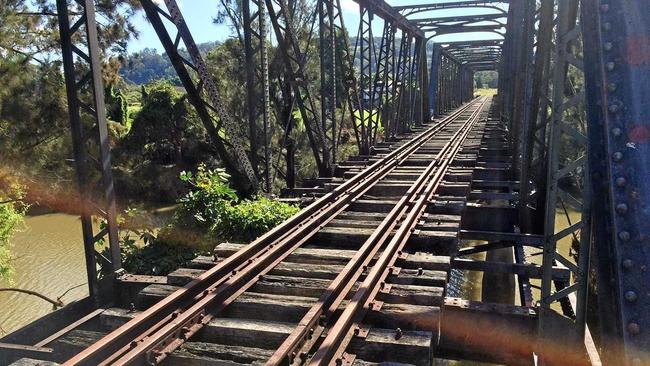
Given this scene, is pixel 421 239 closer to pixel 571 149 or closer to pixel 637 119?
pixel 637 119

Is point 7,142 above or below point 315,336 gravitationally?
above

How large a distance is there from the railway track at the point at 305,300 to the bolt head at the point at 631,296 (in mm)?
1512

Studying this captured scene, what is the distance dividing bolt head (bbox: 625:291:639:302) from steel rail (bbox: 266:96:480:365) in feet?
6.02

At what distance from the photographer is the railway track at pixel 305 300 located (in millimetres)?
3248

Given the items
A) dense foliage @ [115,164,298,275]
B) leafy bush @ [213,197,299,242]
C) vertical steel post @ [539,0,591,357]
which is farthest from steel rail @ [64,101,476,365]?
vertical steel post @ [539,0,591,357]

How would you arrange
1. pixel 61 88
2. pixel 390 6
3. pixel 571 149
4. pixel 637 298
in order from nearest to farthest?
pixel 637 298 < pixel 61 88 < pixel 390 6 < pixel 571 149

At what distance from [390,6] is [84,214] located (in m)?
13.6

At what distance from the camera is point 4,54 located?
13.1 metres

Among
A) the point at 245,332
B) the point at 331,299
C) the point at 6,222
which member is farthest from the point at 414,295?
the point at 6,222

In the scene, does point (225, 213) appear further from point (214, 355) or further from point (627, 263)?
point (627, 263)

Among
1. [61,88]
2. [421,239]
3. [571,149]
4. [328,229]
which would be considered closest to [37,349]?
[328,229]

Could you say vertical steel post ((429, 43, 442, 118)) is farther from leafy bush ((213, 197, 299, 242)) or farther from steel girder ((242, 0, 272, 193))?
leafy bush ((213, 197, 299, 242))

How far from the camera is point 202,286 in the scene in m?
4.16

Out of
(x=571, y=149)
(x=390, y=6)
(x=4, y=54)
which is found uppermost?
(x=390, y=6)
